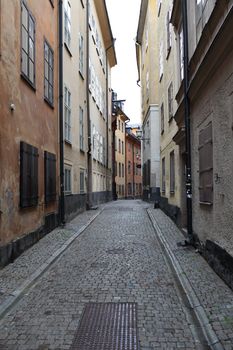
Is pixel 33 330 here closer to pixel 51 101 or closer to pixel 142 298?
pixel 142 298

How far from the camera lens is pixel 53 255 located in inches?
356

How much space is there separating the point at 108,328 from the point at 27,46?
22.9 feet

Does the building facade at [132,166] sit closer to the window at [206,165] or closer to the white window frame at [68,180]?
the white window frame at [68,180]

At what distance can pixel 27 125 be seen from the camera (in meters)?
9.67

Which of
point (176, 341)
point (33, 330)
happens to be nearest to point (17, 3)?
point (33, 330)

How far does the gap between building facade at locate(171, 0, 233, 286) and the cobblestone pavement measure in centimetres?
19

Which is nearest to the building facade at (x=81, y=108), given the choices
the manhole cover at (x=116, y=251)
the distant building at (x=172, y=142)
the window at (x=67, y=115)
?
the window at (x=67, y=115)

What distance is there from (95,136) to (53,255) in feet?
54.5

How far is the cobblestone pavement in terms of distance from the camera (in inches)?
183

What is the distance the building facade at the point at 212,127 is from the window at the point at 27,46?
3546 millimetres

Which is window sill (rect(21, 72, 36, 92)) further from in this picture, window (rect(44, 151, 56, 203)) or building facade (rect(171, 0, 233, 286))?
building facade (rect(171, 0, 233, 286))

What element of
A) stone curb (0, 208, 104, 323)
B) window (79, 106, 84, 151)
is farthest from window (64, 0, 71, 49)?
stone curb (0, 208, 104, 323)

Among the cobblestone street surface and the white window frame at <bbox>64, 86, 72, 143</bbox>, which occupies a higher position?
the white window frame at <bbox>64, 86, 72, 143</bbox>

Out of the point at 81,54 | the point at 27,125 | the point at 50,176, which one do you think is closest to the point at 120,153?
the point at 81,54
